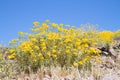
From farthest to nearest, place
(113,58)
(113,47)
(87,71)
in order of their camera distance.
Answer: (113,47) < (113,58) < (87,71)

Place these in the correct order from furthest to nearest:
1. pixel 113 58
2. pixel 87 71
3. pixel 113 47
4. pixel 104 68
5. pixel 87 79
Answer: pixel 113 47
pixel 113 58
pixel 104 68
pixel 87 71
pixel 87 79

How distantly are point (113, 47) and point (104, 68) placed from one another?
1.94 m

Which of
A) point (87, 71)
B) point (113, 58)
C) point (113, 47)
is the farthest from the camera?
point (113, 47)

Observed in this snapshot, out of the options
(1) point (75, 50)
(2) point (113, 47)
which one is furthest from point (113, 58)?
(1) point (75, 50)

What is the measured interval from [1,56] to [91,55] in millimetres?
2663

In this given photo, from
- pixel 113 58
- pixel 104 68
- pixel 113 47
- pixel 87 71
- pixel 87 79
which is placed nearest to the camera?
pixel 87 79

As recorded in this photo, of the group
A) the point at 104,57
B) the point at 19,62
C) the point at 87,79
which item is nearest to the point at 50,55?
the point at 19,62

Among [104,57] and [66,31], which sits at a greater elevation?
[66,31]

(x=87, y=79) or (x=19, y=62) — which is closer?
(x=87, y=79)

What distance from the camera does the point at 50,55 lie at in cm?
834

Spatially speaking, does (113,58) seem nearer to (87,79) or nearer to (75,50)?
(75,50)

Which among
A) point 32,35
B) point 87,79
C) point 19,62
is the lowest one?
point 87,79

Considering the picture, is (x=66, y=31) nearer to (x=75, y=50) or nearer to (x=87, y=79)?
(x=75, y=50)

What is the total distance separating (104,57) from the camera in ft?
31.5
